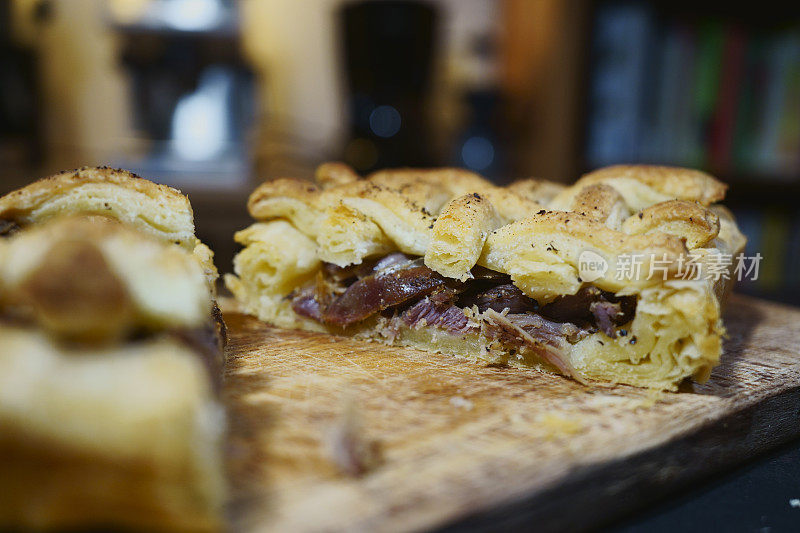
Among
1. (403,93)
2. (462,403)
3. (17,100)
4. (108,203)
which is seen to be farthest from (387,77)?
(462,403)

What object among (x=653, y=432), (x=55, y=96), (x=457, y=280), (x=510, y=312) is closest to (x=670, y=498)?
(x=653, y=432)

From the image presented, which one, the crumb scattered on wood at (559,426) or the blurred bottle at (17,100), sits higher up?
the blurred bottle at (17,100)

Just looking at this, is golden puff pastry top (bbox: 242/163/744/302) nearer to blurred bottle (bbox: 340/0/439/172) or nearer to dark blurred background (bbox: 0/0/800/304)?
dark blurred background (bbox: 0/0/800/304)

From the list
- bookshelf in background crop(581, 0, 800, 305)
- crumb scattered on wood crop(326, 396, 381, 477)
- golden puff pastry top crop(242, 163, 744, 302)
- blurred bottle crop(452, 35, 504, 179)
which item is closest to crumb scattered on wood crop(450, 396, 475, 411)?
crumb scattered on wood crop(326, 396, 381, 477)

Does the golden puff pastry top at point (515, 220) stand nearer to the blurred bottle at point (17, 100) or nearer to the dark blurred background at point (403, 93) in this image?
the dark blurred background at point (403, 93)

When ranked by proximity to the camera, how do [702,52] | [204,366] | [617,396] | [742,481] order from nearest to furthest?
[204,366] < [742,481] < [617,396] < [702,52]

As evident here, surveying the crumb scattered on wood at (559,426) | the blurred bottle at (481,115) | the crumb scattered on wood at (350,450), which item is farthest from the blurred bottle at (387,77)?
the crumb scattered on wood at (350,450)

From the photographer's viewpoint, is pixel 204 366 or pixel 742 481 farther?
pixel 742 481

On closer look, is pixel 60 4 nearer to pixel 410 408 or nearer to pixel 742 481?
pixel 410 408
